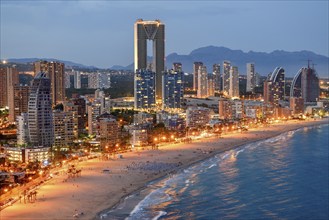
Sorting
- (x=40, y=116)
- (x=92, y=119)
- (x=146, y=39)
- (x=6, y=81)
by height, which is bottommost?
(x=92, y=119)

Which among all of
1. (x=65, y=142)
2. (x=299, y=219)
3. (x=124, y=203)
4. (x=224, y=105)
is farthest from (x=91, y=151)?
(x=224, y=105)

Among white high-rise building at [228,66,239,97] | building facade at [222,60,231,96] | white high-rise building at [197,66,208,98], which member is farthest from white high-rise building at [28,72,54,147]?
building facade at [222,60,231,96]

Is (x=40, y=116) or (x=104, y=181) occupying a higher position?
(x=40, y=116)

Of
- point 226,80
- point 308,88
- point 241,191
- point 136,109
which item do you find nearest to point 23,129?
point 241,191

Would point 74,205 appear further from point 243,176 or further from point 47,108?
point 47,108

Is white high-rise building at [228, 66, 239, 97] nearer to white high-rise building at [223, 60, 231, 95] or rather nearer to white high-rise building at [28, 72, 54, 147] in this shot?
white high-rise building at [223, 60, 231, 95]

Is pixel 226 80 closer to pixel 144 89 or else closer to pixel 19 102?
pixel 144 89
